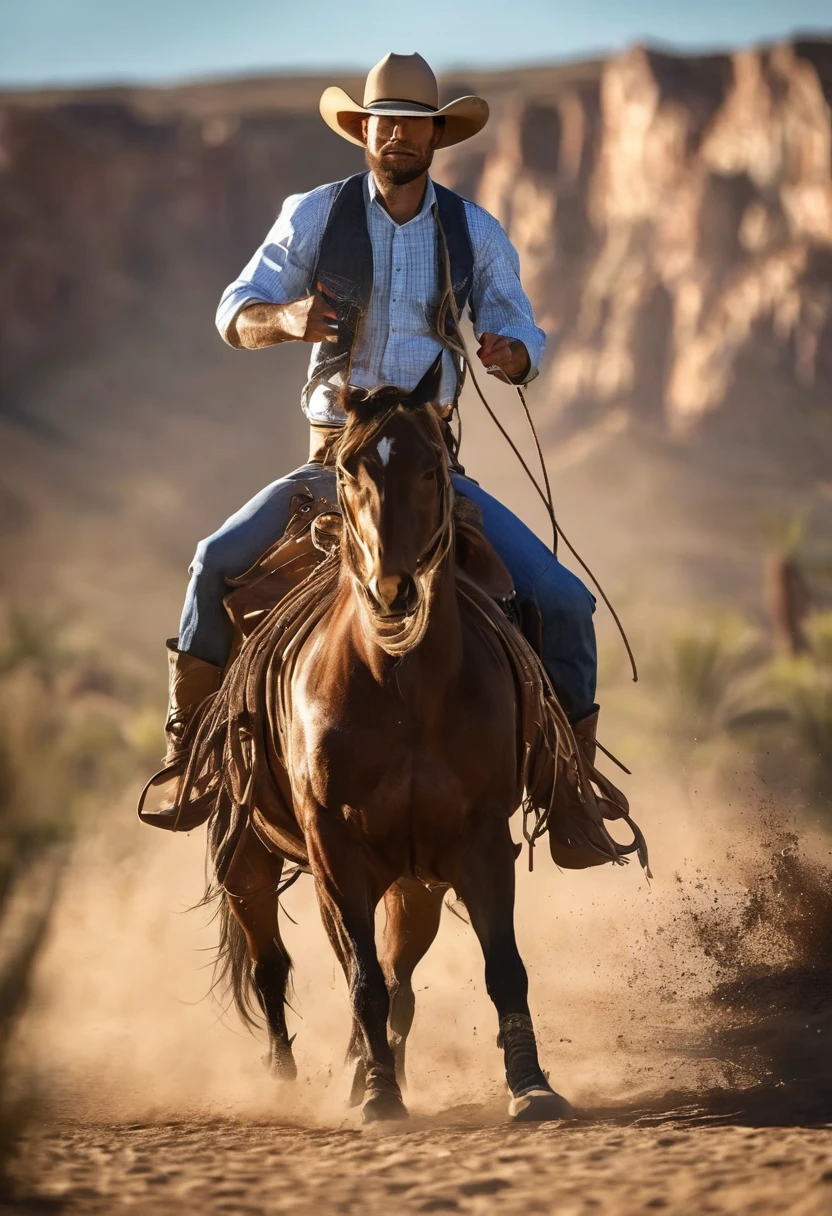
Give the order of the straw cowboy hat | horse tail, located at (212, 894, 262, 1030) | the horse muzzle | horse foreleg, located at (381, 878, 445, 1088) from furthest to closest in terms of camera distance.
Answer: horse tail, located at (212, 894, 262, 1030) < horse foreleg, located at (381, 878, 445, 1088) < the straw cowboy hat < the horse muzzle

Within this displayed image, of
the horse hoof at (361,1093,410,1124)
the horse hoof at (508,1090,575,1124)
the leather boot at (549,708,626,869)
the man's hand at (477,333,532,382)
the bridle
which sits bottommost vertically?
the horse hoof at (508,1090,575,1124)

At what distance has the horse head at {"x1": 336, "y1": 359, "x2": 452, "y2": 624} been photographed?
4801 mm

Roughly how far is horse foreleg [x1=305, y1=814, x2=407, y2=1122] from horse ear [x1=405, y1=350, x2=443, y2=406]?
1.45 meters

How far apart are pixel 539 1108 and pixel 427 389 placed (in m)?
2.40

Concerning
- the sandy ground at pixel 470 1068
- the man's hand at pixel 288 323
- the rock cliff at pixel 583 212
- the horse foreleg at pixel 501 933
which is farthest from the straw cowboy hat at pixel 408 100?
the rock cliff at pixel 583 212

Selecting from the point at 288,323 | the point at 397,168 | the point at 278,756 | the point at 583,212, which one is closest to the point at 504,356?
the point at 288,323

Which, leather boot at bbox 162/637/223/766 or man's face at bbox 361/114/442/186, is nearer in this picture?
man's face at bbox 361/114/442/186

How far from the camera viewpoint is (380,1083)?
5.28m

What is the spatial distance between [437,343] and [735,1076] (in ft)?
10.2

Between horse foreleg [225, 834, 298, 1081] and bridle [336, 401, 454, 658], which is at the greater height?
bridle [336, 401, 454, 658]

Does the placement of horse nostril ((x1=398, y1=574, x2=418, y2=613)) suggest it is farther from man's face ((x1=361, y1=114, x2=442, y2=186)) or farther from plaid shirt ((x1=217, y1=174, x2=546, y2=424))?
man's face ((x1=361, y1=114, x2=442, y2=186))

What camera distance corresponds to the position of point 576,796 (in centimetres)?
629

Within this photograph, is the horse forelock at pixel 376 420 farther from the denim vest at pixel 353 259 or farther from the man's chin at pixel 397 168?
the man's chin at pixel 397 168

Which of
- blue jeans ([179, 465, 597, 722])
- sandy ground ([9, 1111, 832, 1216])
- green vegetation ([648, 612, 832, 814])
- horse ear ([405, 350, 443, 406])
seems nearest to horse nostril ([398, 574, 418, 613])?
horse ear ([405, 350, 443, 406])
